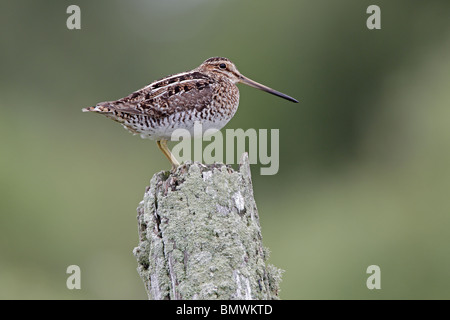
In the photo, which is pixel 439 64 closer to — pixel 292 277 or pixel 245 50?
pixel 245 50

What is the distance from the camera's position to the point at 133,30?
2269cm

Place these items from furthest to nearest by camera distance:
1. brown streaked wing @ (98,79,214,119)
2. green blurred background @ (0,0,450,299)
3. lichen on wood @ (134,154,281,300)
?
green blurred background @ (0,0,450,299) → brown streaked wing @ (98,79,214,119) → lichen on wood @ (134,154,281,300)

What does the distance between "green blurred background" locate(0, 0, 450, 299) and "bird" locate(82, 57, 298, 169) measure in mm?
5338

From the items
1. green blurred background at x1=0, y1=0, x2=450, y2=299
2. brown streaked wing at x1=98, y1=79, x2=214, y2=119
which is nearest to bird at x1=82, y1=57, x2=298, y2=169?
brown streaked wing at x1=98, y1=79, x2=214, y2=119

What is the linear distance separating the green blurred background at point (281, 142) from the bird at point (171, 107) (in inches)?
210

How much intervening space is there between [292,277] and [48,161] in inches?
266

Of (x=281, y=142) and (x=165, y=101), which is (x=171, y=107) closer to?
(x=165, y=101)

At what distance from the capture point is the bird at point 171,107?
24.0ft

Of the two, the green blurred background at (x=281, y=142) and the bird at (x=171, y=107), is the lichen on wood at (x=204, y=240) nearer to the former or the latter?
the bird at (x=171, y=107)

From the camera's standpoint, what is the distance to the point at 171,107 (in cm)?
734

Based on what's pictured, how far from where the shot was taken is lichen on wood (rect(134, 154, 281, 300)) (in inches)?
187

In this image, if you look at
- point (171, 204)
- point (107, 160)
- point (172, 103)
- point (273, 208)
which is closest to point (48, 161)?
point (107, 160)

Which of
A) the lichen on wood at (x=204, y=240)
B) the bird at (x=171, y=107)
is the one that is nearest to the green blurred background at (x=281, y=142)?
the bird at (x=171, y=107)

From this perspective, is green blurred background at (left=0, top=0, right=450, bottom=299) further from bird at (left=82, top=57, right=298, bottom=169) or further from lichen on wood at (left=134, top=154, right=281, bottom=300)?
lichen on wood at (left=134, top=154, right=281, bottom=300)
